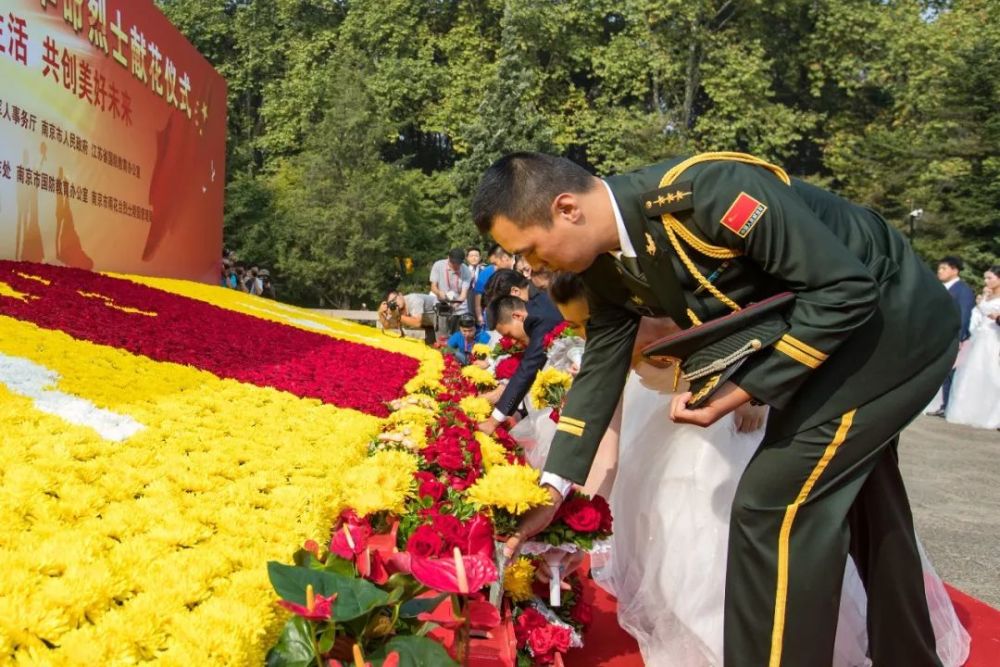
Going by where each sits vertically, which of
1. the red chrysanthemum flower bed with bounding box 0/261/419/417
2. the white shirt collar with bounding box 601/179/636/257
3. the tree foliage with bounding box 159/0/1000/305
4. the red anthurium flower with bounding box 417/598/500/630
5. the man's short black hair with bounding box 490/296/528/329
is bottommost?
the red chrysanthemum flower bed with bounding box 0/261/419/417

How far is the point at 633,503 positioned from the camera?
264 centimetres

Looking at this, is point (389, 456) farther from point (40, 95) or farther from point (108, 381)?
point (40, 95)

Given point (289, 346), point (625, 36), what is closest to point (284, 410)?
point (289, 346)

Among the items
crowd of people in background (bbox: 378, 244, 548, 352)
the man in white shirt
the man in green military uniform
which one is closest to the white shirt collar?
the man in green military uniform

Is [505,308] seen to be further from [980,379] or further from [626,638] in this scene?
[980,379]

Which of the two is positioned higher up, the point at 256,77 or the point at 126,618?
the point at 256,77

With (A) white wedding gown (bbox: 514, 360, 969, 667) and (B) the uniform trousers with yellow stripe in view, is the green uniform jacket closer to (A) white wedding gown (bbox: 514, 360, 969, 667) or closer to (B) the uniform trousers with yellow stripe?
(B) the uniform trousers with yellow stripe

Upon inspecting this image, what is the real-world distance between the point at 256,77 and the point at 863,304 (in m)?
30.4

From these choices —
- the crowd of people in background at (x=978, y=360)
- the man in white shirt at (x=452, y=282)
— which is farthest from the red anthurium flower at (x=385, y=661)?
the man in white shirt at (x=452, y=282)

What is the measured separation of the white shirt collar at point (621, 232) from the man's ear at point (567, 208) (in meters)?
0.08

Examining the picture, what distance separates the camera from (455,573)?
53.8 inches

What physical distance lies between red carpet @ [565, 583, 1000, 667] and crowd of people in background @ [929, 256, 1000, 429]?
5.88 metres

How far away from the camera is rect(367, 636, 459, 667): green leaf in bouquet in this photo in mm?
1247

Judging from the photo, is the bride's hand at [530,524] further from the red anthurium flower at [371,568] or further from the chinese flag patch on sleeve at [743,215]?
the chinese flag patch on sleeve at [743,215]
